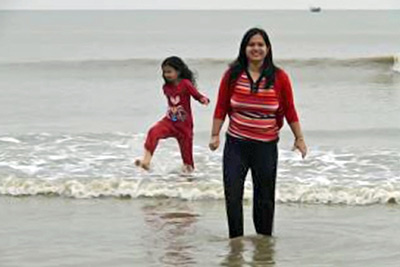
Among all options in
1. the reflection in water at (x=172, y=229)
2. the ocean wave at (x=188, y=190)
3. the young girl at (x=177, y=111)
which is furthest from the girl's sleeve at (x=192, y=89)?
the reflection in water at (x=172, y=229)

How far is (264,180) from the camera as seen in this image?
6.66m

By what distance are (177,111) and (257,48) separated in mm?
3704

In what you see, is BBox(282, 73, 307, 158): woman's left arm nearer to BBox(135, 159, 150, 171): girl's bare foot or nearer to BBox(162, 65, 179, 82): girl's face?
BBox(162, 65, 179, 82): girl's face

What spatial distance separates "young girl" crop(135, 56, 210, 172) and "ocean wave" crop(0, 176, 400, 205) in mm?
441

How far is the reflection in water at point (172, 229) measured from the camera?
662 cm

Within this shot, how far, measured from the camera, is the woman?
255 inches

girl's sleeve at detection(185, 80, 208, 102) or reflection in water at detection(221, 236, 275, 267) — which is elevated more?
girl's sleeve at detection(185, 80, 208, 102)

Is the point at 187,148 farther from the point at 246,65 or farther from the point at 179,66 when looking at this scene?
the point at 246,65

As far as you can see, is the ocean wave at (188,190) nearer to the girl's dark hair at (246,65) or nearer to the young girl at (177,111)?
the young girl at (177,111)

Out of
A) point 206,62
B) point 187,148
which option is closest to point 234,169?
point 187,148

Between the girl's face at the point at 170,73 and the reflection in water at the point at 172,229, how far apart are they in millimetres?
1501

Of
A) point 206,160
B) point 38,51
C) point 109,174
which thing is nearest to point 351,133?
point 206,160

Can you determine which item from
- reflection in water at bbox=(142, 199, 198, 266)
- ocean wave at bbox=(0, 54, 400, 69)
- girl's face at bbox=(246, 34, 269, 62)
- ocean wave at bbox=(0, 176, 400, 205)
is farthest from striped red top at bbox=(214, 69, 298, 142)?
ocean wave at bbox=(0, 54, 400, 69)

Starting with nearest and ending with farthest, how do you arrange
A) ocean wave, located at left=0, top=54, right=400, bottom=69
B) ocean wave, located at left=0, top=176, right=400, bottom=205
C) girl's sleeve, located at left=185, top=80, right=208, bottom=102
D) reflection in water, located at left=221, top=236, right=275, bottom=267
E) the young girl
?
1. reflection in water, located at left=221, top=236, right=275, bottom=267
2. ocean wave, located at left=0, top=176, right=400, bottom=205
3. girl's sleeve, located at left=185, top=80, right=208, bottom=102
4. the young girl
5. ocean wave, located at left=0, top=54, right=400, bottom=69
